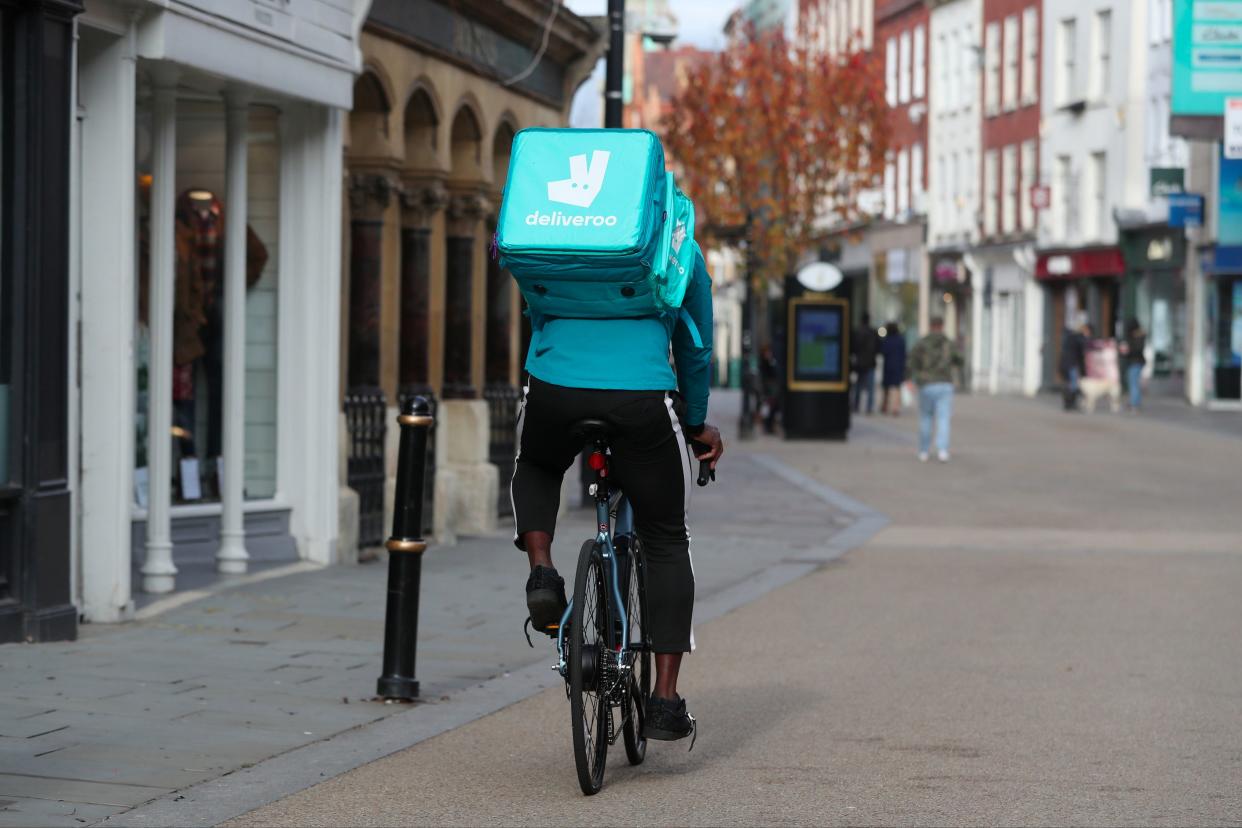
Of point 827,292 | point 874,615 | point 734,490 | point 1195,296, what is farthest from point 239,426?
point 1195,296

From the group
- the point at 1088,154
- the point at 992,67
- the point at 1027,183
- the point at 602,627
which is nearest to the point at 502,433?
the point at 602,627

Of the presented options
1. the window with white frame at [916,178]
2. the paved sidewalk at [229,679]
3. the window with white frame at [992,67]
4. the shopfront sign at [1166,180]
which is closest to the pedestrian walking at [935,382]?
the paved sidewalk at [229,679]

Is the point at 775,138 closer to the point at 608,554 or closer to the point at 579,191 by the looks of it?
the point at 608,554

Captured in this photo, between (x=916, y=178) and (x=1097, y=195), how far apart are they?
16825 millimetres

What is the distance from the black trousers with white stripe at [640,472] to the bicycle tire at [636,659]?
0.05 metres

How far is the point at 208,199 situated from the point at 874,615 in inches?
174

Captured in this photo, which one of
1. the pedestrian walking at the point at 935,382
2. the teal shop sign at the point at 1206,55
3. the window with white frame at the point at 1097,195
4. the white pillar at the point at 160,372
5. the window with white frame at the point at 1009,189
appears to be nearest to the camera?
the white pillar at the point at 160,372

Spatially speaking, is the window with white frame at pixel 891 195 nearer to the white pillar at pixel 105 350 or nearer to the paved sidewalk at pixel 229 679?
the paved sidewalk at pixel 229 679

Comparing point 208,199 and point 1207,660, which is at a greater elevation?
point 208,199

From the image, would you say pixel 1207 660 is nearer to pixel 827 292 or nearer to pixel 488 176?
pixel 488 176

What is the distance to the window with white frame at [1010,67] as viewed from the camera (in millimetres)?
60406

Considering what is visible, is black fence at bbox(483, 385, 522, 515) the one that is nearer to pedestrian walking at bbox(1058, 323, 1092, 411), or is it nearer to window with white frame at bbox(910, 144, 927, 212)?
pedestrian walking at bbox(1058, 323, 1092, 411)

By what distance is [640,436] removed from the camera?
650cm

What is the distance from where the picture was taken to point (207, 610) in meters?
10.9
